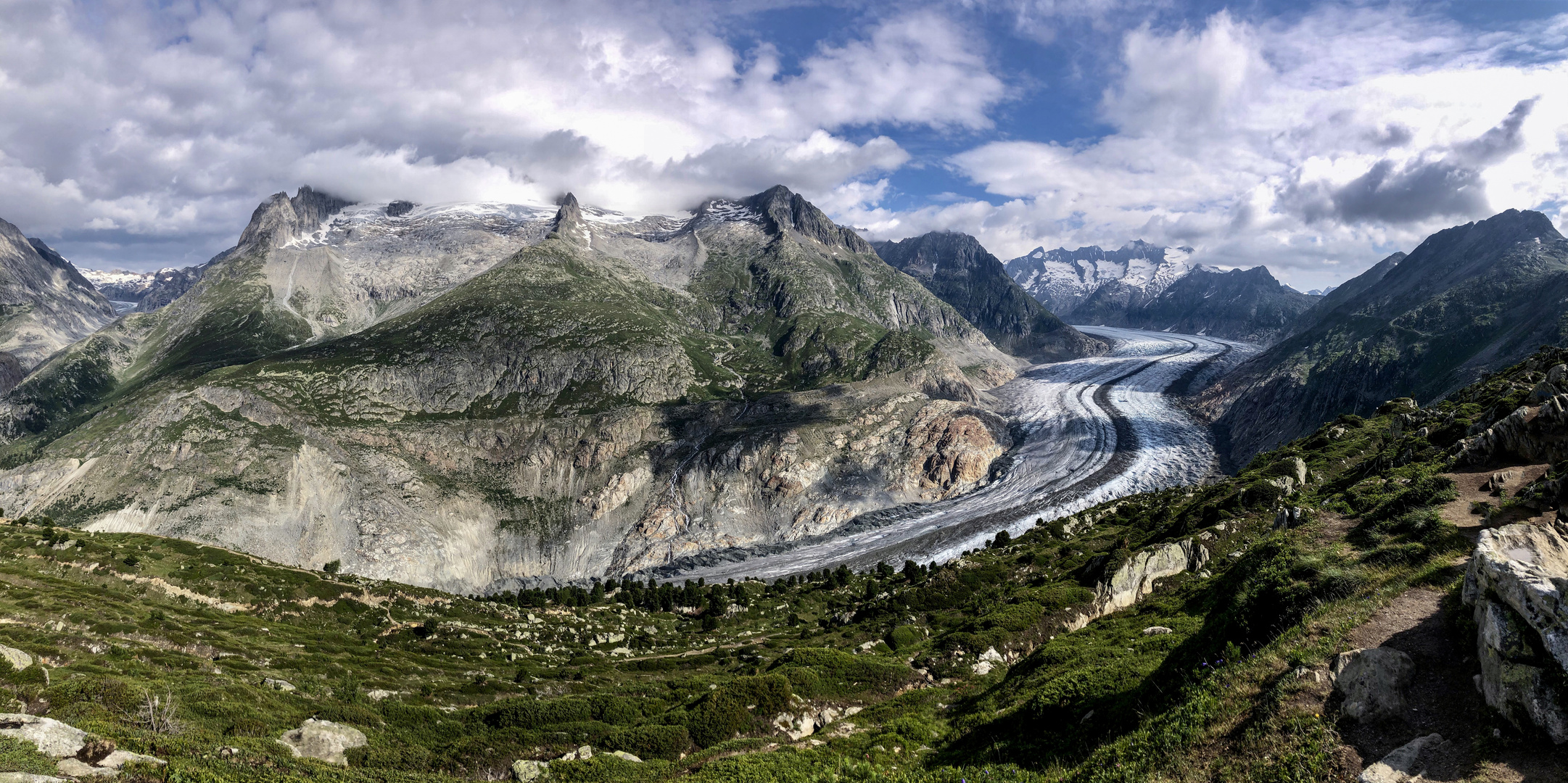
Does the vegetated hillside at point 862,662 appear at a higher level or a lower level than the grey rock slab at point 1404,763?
lower

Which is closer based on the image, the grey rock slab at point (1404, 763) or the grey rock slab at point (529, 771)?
the grey rock slab at point (1404, 763)

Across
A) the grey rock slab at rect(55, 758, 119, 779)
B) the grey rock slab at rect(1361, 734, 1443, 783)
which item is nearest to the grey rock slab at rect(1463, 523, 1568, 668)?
the grey rock slab at rect(1361, 734, 1443, 783)

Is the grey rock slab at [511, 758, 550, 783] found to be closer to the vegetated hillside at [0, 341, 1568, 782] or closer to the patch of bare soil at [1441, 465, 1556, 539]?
the vegetated hillside at [0, 341, 1568, 782]

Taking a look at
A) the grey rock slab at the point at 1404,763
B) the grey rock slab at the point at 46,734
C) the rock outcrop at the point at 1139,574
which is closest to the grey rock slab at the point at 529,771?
the grey rock slab at the point at 46,734

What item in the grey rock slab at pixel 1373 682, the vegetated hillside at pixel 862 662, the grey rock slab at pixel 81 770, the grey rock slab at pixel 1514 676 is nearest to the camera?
the grey rock slab at pixel 1514 676

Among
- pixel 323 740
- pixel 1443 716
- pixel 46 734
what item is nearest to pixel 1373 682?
pixel 1443 716

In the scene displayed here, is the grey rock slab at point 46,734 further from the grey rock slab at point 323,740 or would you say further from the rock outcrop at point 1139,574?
the rock outcrop at point 1139,574

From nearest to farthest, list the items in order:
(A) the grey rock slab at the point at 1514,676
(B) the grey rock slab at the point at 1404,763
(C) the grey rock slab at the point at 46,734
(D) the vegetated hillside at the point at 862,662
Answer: (A) the grey rock slab at the point at 1514,676
(B) the grey rock slab at the point at 1404,763
(D) the vegetated hillside at the point at 862,662
(C) the grey rock slab at the point at 46,734
